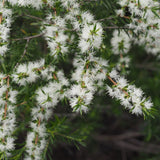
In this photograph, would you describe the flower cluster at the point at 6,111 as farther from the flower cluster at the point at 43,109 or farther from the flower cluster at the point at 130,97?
the flower cluster at the point at 130,97

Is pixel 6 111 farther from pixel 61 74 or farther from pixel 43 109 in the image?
pixel 61 74

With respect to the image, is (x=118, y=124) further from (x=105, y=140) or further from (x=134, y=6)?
(x=134, y=6)

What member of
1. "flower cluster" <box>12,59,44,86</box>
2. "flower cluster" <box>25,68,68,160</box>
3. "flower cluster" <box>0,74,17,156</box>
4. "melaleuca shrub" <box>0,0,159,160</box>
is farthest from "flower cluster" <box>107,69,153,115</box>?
"flower cluster" <box>0,74,17,156</box>

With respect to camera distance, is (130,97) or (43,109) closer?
(130,97)

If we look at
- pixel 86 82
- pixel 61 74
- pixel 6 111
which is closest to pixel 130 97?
pixel 86 82

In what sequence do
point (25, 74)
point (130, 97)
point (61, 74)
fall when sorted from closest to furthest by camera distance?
point (130, 97) < point (25, 74) < point (61, 74)

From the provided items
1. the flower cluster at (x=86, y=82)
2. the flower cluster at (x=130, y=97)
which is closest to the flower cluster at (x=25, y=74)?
the flower cluster at (x=86, y=82)

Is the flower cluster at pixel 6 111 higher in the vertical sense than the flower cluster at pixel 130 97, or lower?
lower

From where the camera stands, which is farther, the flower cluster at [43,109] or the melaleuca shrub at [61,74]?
the flower cluster at [43,109]

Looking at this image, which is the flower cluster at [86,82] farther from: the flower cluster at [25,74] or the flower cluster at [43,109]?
the flower cluster at [25,74]

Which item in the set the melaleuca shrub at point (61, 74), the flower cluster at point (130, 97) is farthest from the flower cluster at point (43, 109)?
the flower cluster at point (130, 97)

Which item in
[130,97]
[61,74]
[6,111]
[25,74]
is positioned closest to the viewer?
[130,97]

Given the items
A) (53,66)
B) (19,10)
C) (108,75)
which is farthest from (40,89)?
(19,10)
